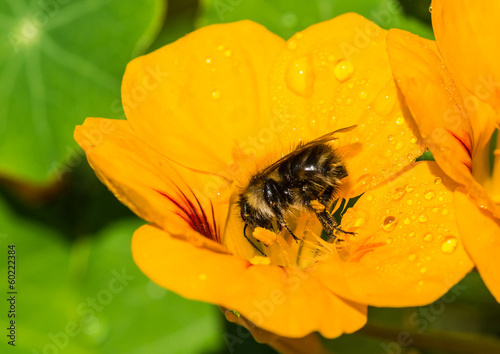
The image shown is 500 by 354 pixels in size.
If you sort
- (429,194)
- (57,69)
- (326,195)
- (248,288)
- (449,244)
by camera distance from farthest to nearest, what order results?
(57,69)
(326,195)
(429,194)
(449,244)
(248,288)

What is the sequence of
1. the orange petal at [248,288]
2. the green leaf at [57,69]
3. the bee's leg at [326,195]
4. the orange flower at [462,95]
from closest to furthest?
1. the orange petal at [248,288]
2. the orange flower at [462,95]
3. the bee's leg at [326,195]
4. the green leaf at [57,69]

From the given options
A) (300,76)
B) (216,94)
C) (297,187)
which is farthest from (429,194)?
(216,94)

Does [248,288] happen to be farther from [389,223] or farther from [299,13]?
[299,13]

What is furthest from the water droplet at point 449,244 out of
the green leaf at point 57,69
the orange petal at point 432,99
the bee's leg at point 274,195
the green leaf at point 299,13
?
the green leaf at point 57,69

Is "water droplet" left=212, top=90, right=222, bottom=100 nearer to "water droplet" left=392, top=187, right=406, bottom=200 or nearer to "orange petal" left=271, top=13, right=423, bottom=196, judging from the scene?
"orange petal" left=271, top=13, right=423, bottom=196

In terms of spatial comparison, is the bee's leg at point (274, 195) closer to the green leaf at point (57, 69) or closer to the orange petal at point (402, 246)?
the orange petal at point (402, 246)

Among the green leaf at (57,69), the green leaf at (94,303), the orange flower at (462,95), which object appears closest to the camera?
the orange flower at (462,95)

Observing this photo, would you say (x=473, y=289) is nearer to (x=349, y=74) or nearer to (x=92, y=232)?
(x=349, y=74)
